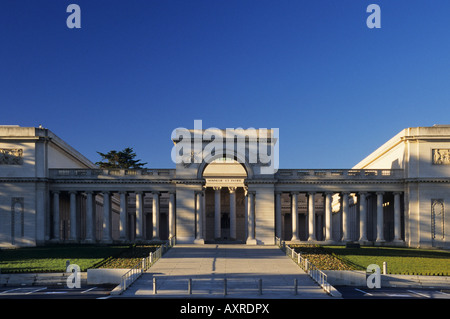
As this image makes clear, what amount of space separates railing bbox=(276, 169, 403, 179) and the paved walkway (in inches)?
527

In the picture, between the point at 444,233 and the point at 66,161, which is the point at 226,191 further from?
the point at 444,233

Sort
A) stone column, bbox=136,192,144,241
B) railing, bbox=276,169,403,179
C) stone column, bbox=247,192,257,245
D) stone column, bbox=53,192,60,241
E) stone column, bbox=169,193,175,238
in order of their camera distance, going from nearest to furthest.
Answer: stone column, bbox=247,192,257,245
stone column, bbox=53,192,60,241
railing, bbox=276,169,403,179
stone column, bbox=136,192,144,241
stone column, bbox=169,193,175,238

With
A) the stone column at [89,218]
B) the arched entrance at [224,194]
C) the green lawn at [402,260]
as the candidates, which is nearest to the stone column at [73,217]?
the stone column at [89,218]

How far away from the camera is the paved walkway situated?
94.5ft

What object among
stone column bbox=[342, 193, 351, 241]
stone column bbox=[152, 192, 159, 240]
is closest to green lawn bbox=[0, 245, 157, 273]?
stone column bbox=[152, 192, 159, 240]

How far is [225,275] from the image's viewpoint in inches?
1385

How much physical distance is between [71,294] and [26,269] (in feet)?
28.9

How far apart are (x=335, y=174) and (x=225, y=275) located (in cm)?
3102

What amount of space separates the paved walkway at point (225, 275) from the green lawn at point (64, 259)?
2828 mm

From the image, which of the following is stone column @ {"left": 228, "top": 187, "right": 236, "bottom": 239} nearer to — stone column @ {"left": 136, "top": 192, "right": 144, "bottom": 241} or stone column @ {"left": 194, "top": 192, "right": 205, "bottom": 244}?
stone column @ {"left": 194, "top": 192, "right": 205, "bottom": 244}

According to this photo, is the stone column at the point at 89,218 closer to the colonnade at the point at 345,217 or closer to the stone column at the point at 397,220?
the colonnade at the point at 345,217

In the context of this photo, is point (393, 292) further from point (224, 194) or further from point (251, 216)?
point (224, 194)

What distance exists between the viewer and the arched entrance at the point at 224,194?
7175cm
